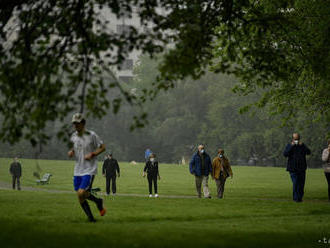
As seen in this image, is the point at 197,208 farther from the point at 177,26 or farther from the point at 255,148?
the point at 255,148

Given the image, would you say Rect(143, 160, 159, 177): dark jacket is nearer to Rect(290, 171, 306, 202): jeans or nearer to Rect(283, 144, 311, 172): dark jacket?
Rect(290, 171, 306, 202): jeans

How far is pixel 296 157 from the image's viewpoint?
19.0 metres

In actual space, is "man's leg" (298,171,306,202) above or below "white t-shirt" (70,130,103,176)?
below

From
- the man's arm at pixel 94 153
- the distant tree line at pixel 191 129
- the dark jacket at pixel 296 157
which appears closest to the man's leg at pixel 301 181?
the dark jacket at pixel 296 157

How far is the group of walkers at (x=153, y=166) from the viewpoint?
11117mm

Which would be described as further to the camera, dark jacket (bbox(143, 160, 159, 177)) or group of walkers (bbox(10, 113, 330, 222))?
dark jacket (bbox(143, 160, 159, 177))

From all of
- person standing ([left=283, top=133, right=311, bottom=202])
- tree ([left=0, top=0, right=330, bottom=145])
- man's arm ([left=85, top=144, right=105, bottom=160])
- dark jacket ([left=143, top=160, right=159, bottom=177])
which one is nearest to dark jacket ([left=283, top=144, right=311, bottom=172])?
person standing ([left=283, top=133, right=311, bottom=202])

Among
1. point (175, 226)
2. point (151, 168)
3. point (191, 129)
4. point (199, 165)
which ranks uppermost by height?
point (191, 129)

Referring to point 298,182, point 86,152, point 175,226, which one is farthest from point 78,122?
point 298,182

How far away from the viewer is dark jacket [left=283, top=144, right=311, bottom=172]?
1894 cm

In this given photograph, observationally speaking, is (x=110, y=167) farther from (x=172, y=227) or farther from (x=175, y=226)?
(x=172, y=227)

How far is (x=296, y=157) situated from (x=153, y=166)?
7505 millimetres

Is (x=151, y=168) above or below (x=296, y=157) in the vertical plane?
below

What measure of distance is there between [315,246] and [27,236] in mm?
4335
